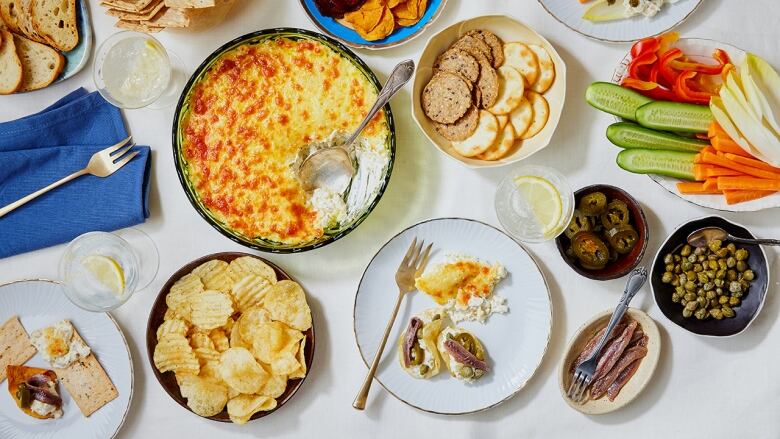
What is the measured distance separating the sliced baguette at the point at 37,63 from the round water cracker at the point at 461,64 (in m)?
1.48

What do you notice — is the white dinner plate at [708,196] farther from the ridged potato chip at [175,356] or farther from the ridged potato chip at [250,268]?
the ridged potato chip at [175,356]

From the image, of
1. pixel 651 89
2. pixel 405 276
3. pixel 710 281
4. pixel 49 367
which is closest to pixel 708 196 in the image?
pixel 710 281

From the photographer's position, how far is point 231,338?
261 centimetres

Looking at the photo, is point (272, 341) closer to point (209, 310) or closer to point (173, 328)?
point (209, 310)

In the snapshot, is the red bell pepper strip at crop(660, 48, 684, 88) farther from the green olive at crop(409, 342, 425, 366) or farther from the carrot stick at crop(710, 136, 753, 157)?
the green olive at crop(409, 342, 425, 366)

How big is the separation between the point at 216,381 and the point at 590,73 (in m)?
1.82

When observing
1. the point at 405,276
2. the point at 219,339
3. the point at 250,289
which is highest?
the point at 405,276

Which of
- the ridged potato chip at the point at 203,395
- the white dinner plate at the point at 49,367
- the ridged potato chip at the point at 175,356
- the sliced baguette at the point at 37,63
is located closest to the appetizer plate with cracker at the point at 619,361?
the ridged potato chip at the point at 203,395

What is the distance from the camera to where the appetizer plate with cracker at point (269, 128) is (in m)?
2.51

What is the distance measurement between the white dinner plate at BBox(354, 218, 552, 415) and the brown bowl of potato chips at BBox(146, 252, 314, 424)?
26cm

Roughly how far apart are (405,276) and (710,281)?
3.59 feet

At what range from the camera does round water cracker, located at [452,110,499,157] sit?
2.45 meters

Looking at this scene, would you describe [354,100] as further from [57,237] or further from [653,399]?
[653,399]

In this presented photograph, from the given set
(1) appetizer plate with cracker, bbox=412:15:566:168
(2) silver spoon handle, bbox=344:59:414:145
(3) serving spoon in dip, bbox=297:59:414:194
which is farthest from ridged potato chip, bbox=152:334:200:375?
(1) appetizer plate with cracker, bbox=412:15:566:168
